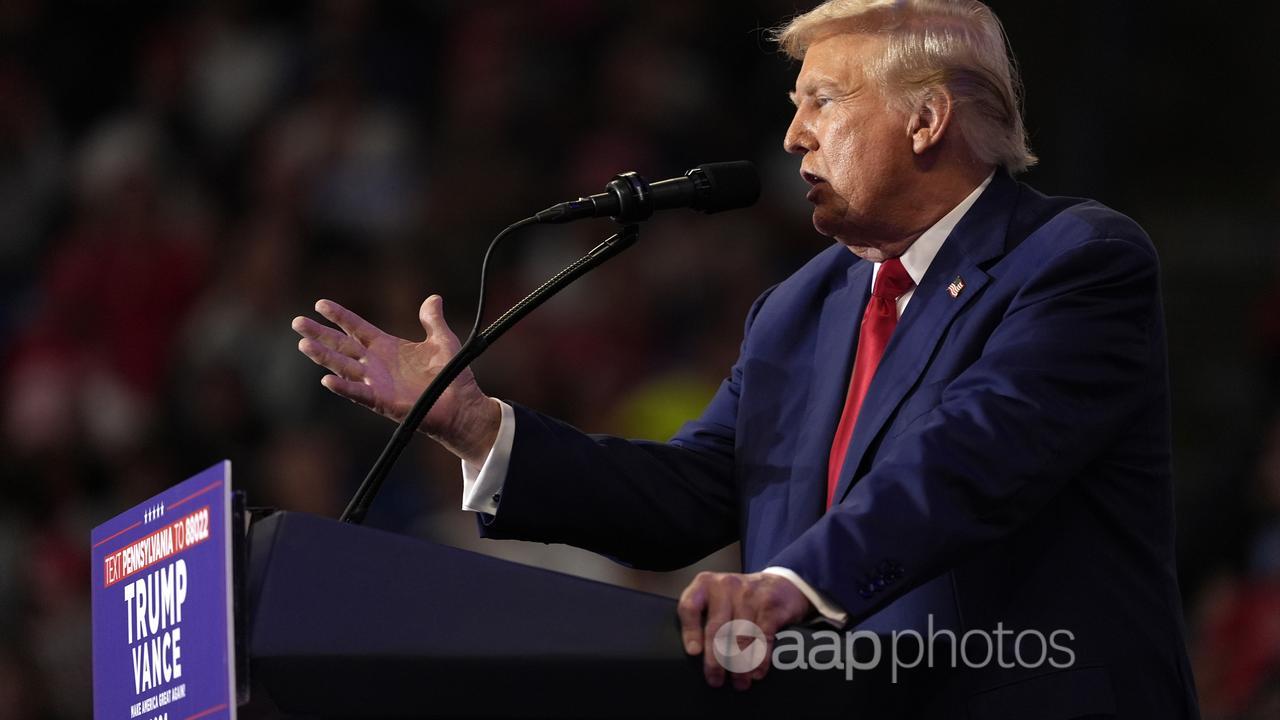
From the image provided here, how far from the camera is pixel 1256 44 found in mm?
4844

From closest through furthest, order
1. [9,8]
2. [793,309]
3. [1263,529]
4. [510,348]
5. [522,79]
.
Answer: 1. [793,309]
2. [1263,529]
3. [510,348]
4. [522,79]
5. [9,8]

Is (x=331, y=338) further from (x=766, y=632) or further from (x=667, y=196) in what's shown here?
(x=766, y=632)

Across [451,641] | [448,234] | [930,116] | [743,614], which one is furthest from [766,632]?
[448,234]

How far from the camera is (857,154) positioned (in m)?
2.10

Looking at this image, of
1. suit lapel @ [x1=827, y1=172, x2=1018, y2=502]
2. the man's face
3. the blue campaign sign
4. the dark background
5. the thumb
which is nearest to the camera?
the blue campaign sign

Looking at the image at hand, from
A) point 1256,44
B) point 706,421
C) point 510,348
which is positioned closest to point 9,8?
point 510,348

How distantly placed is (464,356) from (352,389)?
17 centimetres

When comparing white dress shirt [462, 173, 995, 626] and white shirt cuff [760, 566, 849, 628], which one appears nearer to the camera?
white shirt cuff [760, 566, 849, 628]

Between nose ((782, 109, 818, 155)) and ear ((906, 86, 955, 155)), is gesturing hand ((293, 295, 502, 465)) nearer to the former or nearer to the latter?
nose ((782, 109, 818, 155))

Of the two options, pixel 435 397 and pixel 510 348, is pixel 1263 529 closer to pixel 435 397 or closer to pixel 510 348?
pixel 510 348

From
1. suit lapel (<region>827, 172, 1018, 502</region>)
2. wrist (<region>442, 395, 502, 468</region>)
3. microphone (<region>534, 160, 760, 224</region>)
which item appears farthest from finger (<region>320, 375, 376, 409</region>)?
suit lapel (<region>827, 172, 1018, 502</region>)

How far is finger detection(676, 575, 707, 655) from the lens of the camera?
1488mm

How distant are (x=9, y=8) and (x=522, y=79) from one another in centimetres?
185

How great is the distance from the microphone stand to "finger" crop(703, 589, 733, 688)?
0.39 meters
